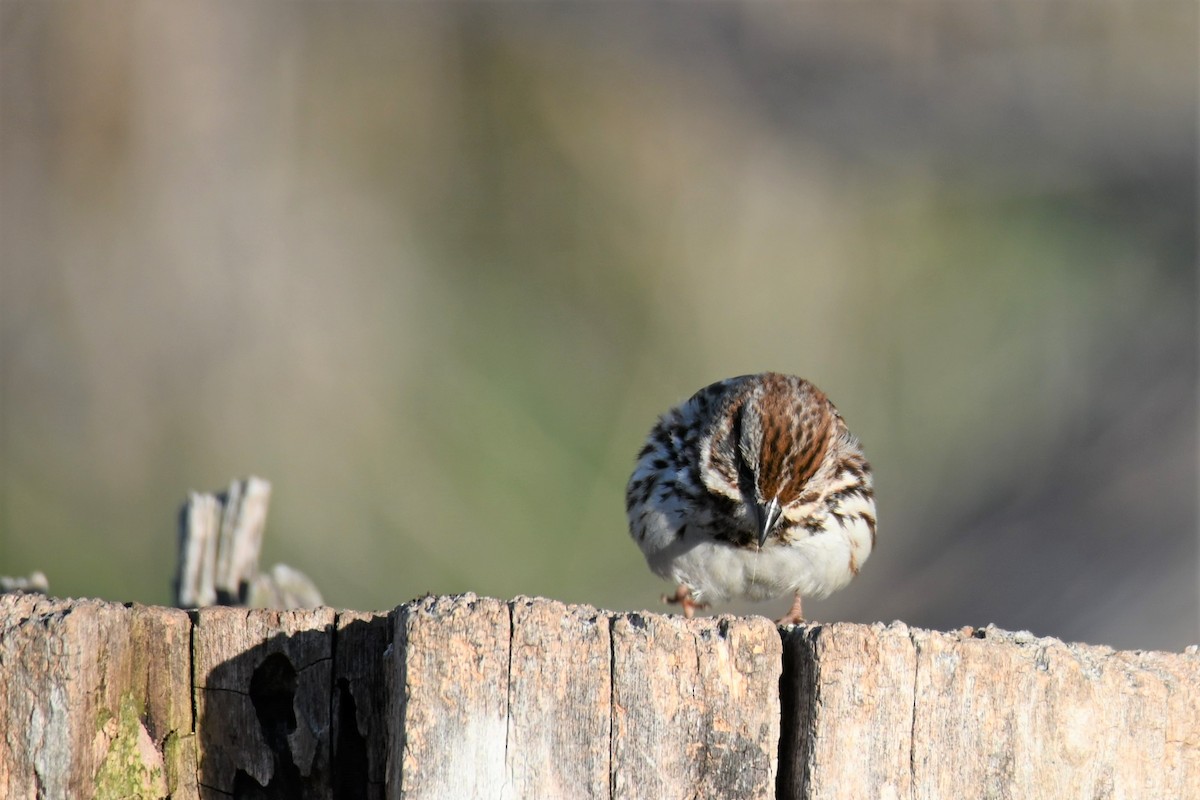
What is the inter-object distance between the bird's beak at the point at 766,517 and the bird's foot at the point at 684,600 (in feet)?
1.87

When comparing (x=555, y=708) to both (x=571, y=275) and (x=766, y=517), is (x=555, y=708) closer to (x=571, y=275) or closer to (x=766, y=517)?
(x=766, y=517)

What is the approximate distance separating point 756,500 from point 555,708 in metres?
2.11

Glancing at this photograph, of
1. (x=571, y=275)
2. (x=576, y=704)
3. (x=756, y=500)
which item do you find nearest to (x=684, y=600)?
(x=756, y=500)

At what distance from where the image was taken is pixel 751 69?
10195 mm

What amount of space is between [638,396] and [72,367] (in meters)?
3.42

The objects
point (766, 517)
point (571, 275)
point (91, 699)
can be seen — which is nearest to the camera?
point (91, 699)

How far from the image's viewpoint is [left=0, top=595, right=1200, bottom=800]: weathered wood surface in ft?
8.04

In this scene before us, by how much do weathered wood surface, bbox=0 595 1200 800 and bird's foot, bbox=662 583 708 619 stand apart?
2229 mm

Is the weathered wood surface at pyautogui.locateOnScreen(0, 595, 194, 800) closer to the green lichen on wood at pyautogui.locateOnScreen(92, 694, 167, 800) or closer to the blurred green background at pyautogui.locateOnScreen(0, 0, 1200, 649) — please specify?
the green lichen on wood at pyautogui.locateOnScreen(92, 694, 167, 800)

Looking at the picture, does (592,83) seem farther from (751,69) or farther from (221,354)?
(221,354)

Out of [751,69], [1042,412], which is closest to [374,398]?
[751,69]

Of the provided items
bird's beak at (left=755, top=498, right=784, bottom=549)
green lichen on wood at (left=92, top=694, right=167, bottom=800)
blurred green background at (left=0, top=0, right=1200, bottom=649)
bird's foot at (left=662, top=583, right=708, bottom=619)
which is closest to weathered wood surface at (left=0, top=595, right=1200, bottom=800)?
green lichen on wood at (left=92, top=694, right=167, bottom=800)

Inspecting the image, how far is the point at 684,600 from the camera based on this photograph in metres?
5.04

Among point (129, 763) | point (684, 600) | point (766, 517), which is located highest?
point (766, 517)
